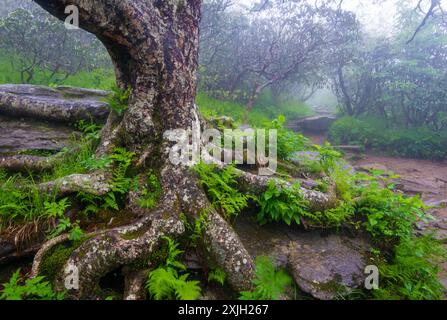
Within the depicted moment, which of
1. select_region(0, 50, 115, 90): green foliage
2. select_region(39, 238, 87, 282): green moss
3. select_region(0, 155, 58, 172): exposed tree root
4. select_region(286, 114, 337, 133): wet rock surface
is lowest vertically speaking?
select_region(39, 238, 87, 282): green moss

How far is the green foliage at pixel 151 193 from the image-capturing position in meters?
3.86

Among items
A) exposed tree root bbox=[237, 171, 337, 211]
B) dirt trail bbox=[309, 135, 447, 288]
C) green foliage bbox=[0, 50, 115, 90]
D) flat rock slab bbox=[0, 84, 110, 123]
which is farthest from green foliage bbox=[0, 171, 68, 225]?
green foliage bbox=[0, 50, 115, 90]

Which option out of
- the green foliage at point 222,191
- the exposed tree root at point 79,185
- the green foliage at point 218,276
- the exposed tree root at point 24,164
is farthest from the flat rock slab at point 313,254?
the exposed tree root at point 24,164

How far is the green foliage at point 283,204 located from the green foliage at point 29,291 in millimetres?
2687

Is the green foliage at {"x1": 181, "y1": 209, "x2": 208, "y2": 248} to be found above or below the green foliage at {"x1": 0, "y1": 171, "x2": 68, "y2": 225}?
below

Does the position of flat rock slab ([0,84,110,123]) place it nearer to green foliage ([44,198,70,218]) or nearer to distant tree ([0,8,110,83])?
green foliage ([44,198,70,218])

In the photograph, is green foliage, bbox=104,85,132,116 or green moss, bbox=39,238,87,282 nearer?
green moss, bbox=39,238,87,282

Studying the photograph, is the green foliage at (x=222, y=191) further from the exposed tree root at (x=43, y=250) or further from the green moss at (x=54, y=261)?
the exposed tree root at (x=43, y=250)

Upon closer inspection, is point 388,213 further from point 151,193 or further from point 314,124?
point 314,124

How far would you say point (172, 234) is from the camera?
11.8 ft

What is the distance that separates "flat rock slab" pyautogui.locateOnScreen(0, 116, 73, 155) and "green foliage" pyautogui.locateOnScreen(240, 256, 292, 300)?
407 centimetres

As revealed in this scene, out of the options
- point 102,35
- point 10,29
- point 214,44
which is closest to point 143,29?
point 102,35

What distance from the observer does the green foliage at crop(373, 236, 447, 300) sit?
346 centimetres

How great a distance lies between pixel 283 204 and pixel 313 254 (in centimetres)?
79
